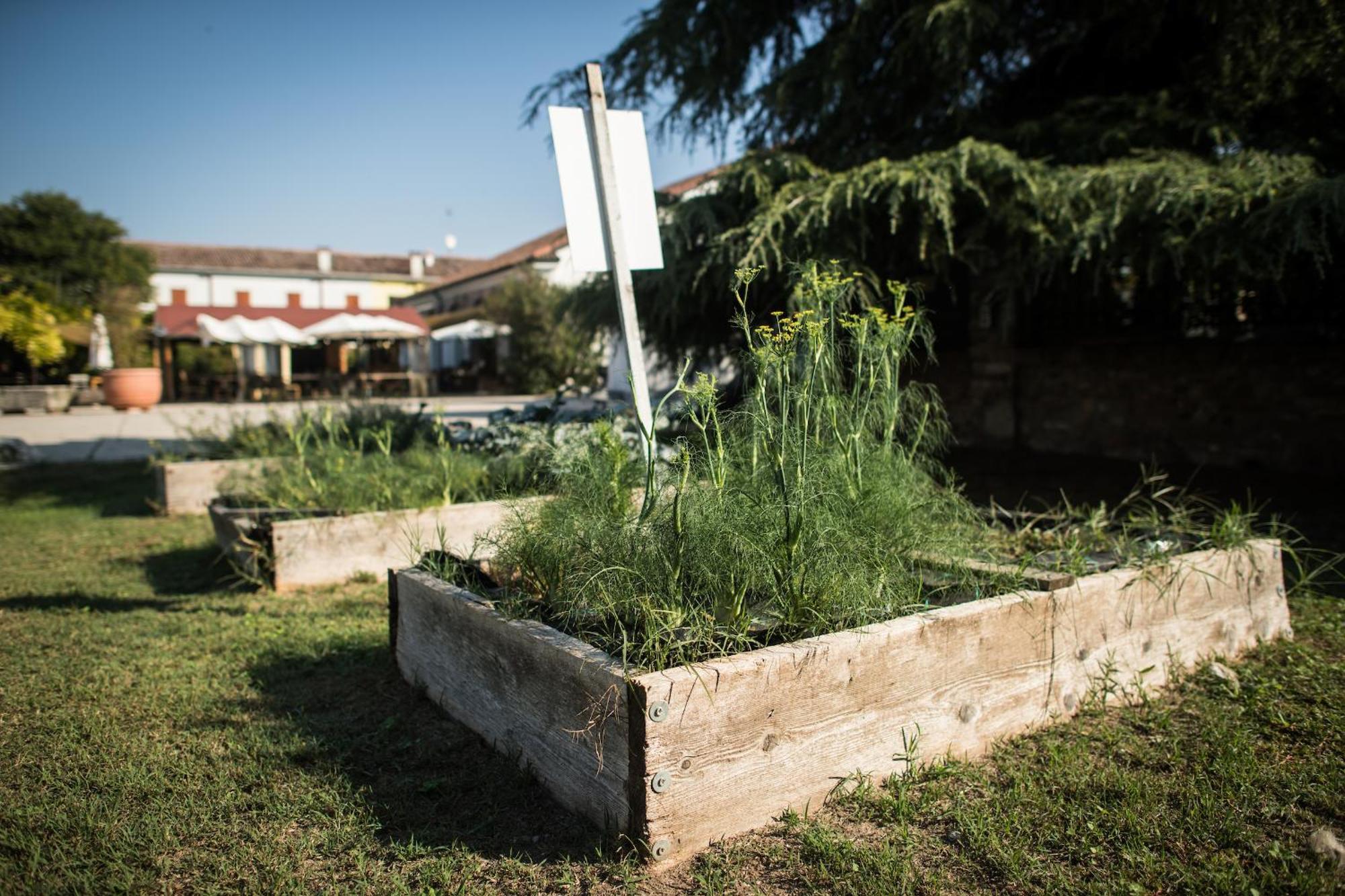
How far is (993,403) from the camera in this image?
29.9 ft

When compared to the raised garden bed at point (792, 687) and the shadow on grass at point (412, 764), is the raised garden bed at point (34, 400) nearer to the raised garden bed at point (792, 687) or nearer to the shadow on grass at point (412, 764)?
the shadow on grass at point (412, 764)

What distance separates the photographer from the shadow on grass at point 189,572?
15.2 feet

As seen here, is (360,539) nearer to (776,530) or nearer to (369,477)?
(369,477)

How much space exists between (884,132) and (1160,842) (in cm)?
786

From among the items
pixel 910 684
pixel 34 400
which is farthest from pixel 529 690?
pixel 34 400

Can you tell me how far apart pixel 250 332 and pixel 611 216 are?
79.3 feet

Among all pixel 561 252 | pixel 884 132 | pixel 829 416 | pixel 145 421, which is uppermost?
pixel 561 252

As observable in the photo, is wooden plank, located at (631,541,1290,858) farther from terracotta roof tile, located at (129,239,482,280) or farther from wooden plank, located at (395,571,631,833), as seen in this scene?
terracotta roof tile, located at (129,239,482,280)

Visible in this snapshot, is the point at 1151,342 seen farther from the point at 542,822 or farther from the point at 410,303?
the point at 410,303

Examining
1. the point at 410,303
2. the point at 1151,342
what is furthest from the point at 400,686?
the point at 410,303

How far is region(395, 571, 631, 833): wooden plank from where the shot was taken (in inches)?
81.4

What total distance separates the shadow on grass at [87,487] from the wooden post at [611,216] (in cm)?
563

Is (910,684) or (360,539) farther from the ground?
(360,539)

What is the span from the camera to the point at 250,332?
24.4 metres
